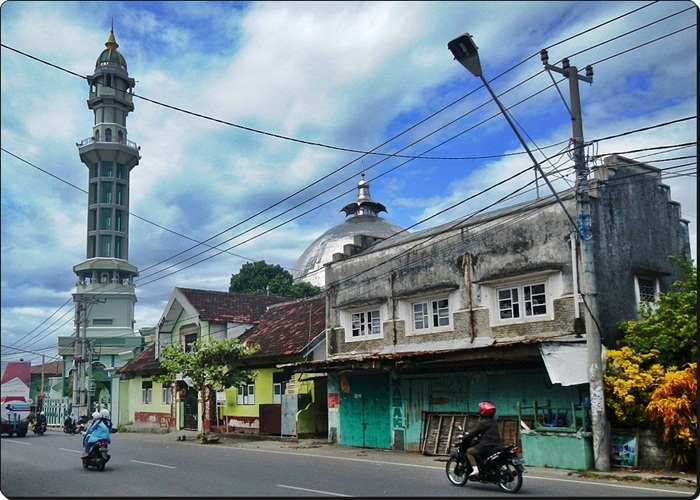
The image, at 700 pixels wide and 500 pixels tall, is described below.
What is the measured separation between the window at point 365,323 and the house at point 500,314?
56mm

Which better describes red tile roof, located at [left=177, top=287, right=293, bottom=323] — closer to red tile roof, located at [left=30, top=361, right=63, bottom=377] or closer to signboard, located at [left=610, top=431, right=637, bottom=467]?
signboard, located at [left=610, top=431, right=637, bottom=467]

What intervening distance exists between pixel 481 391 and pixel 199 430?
57.2 feet

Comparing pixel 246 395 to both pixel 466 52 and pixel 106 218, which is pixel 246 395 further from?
pixel 106 218

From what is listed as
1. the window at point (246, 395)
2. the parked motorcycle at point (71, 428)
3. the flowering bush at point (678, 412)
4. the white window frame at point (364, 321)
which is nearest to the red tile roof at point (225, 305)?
the window at point (246, 395)

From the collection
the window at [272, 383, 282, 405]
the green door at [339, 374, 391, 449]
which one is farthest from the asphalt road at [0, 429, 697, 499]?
the window at [272, 383, 282, 405]

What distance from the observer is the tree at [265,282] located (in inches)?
2361

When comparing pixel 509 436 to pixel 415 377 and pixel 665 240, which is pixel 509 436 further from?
pixel 665 240

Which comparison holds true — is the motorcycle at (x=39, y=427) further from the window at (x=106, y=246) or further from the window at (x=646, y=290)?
the window at (x=106, y=246)

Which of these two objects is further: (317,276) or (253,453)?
(317,276)

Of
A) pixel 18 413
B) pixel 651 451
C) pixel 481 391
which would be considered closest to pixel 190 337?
pixel 18 413

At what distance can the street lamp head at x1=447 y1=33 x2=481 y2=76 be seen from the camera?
10.4m

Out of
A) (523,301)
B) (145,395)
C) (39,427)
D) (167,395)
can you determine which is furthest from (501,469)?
(145,395)

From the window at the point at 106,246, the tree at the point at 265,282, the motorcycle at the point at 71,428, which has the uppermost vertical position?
the window at the point at 106,246

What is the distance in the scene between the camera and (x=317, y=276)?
217 ft
